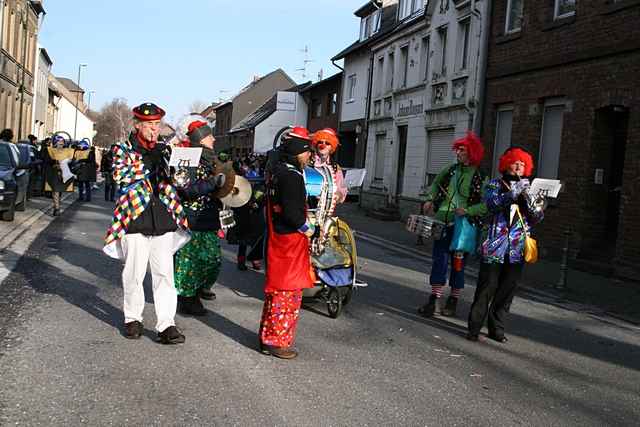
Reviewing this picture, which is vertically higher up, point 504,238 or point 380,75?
point 380,75

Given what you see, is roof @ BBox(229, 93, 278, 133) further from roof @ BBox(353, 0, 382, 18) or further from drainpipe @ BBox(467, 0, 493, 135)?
drainpipe @ BBox(467, 0, 493, 135)

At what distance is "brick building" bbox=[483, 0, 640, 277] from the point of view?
13430mm

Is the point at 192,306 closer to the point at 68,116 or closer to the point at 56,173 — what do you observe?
the point at 56,173

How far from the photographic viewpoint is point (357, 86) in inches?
1342

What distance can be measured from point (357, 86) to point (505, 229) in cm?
2778

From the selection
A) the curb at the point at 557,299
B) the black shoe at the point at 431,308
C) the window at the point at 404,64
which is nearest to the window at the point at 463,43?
the window at the point at 404,64

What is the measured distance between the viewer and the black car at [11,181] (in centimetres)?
1404

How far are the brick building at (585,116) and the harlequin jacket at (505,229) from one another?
689cm

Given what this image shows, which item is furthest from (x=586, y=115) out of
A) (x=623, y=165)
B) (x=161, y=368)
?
(x=161, y=368)

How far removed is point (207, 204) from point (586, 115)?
10258 millimetres

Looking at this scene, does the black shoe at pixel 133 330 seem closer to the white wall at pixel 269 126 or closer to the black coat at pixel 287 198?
the black coat at pixel 287 198

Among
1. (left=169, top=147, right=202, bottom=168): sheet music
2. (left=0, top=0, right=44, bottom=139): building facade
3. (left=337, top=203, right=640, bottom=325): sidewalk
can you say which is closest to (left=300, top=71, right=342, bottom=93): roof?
(left=0, top=0, right=44, bottom=139): building facade

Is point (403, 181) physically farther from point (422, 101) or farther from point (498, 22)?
point (498, 22)

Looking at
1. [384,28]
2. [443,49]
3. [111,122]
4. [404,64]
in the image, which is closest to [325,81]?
[384,28]
